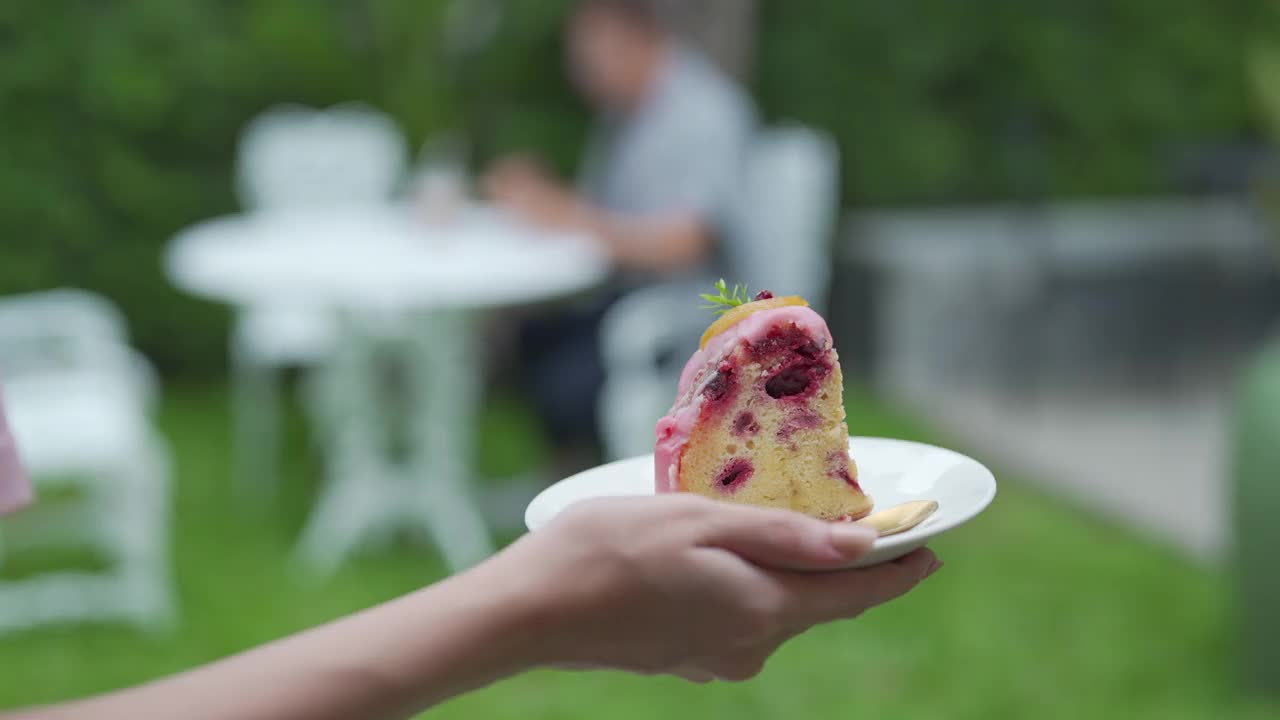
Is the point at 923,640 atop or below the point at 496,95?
below

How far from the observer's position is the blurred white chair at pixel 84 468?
3.52 m

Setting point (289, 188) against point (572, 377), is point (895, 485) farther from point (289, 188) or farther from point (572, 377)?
point (289, 188)

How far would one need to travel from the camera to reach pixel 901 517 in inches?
38.7

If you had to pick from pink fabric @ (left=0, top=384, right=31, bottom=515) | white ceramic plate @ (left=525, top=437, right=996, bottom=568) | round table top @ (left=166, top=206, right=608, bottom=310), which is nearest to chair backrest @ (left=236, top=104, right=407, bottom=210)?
round table top @ (left=166, top=206, right=608, bottom=310)

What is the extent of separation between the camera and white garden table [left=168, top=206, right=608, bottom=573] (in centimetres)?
367

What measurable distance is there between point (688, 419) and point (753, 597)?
165 mm

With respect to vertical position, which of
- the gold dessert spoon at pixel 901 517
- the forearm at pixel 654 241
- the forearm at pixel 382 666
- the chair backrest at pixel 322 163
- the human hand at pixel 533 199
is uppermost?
the chair backrest at pixel 322 163

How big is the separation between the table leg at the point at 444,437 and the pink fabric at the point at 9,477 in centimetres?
285

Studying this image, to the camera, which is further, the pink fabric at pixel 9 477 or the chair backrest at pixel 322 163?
the chair backrest at pixel 322 163

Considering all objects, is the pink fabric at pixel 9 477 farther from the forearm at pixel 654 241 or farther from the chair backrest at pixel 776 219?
the forearm at pixel 654 241

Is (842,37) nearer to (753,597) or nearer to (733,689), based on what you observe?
(733,689)

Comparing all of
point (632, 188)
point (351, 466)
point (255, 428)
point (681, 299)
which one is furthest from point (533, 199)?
point (255, 428)

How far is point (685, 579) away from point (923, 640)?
2.80m

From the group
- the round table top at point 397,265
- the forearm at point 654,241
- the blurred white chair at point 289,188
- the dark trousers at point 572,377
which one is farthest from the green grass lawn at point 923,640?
the forearm at point 654,241
